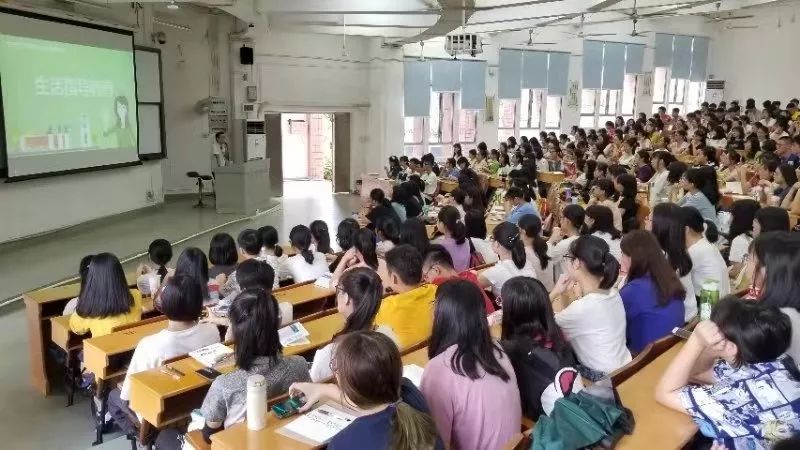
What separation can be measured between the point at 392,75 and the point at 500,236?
→ 11.1m

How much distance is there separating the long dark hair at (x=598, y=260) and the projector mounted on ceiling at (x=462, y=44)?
36.5ft

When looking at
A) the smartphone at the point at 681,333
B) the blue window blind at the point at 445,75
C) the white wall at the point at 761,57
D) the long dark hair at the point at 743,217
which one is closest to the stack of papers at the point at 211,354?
the smartphone at the point at 681,333

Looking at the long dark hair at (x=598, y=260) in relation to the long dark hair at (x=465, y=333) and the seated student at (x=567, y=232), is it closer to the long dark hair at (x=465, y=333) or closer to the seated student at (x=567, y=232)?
the long dark hair at (x=465, y=333)

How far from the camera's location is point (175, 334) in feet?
10.6

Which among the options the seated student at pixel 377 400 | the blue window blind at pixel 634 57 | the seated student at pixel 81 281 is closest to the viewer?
the seated student at pixel 377 400

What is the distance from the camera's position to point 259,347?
261 cm

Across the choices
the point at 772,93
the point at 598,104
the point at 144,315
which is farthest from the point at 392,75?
the point at 144,315

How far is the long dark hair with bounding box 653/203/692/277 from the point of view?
386 centimetres

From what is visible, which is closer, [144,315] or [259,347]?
[259,347]

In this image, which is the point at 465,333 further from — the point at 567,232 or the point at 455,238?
the point at 567,232

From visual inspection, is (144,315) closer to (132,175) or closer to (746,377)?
(746,377)

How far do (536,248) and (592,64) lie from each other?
13.8m

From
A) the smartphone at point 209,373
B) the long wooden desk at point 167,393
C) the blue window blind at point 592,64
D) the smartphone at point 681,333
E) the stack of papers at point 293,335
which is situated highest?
the blue window blind at point 592,64

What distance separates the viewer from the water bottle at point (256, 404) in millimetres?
2338
